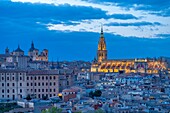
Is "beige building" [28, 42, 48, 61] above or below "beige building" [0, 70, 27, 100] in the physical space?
above

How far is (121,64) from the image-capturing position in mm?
174750

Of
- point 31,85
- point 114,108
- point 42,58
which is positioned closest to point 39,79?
point 31,85

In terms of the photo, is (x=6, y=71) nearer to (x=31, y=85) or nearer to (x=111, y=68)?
(x=31, y=85)

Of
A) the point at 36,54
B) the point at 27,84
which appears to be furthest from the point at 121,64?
the point at 27,84

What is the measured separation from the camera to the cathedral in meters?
166

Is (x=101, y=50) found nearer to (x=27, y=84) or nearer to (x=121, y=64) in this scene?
(x=121, y=64)

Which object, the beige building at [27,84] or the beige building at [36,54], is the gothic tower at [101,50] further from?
the beige building at [27,84]

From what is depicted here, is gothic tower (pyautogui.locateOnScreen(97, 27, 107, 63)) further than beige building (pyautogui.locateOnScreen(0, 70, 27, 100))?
Yes

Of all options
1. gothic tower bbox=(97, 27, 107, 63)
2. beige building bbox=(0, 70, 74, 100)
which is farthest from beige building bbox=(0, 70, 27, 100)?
gothic tower bbox=(97, 27, 107, 63)

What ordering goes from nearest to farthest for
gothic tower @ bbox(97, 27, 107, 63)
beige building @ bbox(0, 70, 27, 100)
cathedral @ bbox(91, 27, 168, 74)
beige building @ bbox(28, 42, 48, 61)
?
beige building @ bbox(0, 70, 27, 100)
beige building @ bbox(28, 42, 48, 61)
cathedral @ bbox(91, 27, 168, 74)
gothic tower @ bbox(97, 27, 107, 63)

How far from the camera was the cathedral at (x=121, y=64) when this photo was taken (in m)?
166

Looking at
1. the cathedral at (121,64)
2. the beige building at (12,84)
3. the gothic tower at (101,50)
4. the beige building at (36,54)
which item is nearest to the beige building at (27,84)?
the beige building at (12,84)

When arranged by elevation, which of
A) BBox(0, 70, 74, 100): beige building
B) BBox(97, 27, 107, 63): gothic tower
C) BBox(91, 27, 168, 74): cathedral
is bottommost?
BBox(0, 70, 74, 100): beige building

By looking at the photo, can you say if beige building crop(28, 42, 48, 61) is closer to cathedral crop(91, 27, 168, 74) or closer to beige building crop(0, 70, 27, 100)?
cathedral crop(91, 27, 168, 74)
